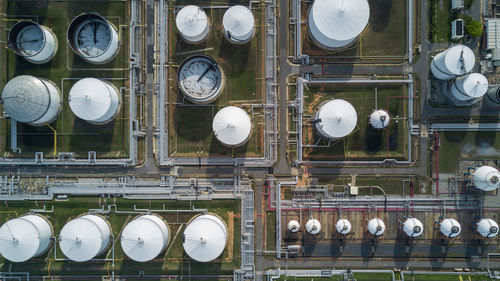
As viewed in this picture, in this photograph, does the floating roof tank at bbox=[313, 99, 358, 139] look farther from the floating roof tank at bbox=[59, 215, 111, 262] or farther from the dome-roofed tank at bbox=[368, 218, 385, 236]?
the floating roof tank at bbox=[59, 215, 111, 262]

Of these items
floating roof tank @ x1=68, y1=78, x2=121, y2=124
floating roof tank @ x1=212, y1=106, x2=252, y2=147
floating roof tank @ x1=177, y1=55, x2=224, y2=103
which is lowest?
floating roof tank @ x1=212, y1=106, x2=252, y2=147

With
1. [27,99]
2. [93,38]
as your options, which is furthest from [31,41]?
[27,99]

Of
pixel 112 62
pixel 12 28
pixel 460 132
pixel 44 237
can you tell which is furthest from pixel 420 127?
pixel 12 28

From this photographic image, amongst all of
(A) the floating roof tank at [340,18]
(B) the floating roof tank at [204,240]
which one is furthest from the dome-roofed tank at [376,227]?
(A) the floating roof tank at [340,18]

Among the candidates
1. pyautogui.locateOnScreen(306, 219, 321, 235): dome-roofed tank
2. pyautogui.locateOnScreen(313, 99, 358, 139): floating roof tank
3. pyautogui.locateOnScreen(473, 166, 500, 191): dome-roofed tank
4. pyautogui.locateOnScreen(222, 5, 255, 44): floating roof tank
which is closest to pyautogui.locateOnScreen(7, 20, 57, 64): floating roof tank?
pyautogui.locateOnScreen(222, 5, 255, 44): floating roof tank

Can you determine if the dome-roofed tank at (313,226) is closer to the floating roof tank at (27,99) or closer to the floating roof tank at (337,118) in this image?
the floating roof tank at (337,118)

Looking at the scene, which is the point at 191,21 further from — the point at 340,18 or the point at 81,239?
the point at 81,239

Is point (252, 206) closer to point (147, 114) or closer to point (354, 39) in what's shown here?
point (147, 114)
